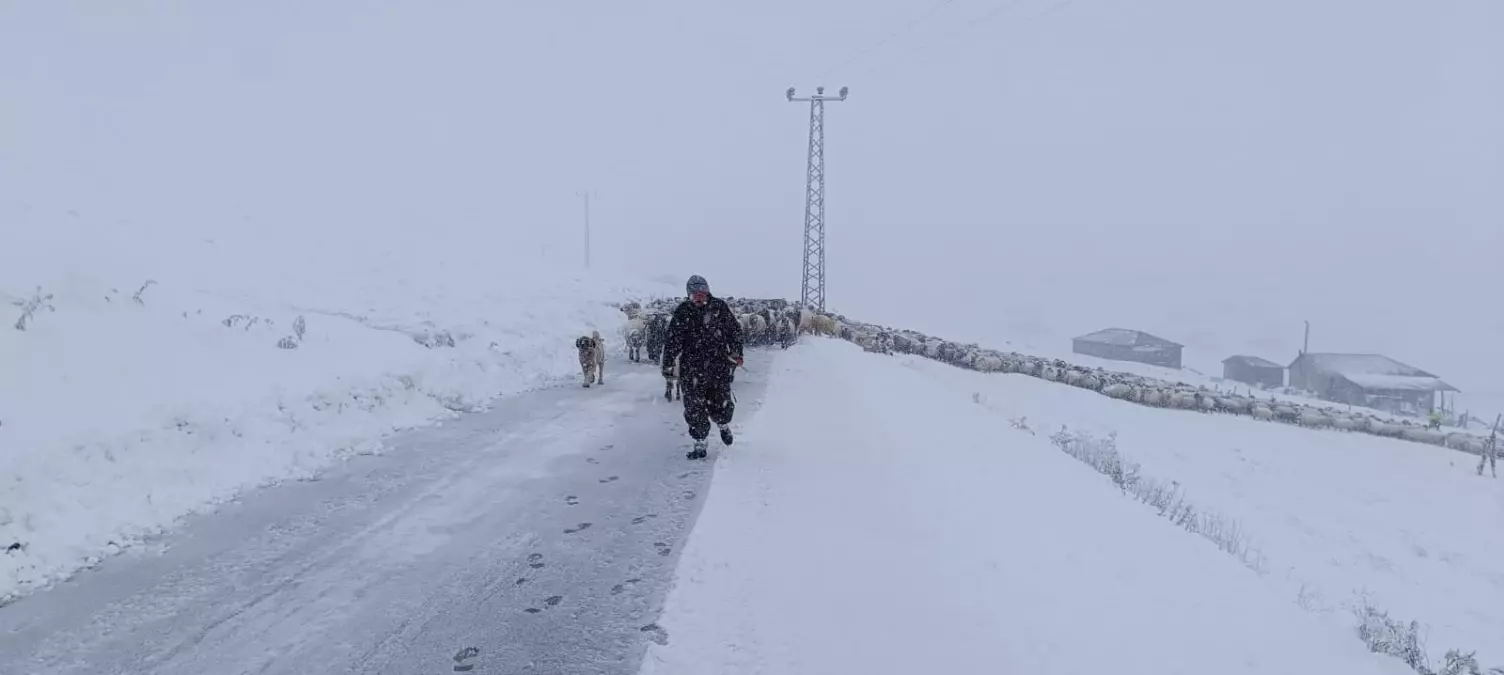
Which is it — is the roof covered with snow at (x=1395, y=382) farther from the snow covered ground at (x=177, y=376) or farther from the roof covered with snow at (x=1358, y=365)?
the snow covered ground at (x=177, y=376)

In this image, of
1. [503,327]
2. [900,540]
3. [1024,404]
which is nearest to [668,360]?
[900,540]

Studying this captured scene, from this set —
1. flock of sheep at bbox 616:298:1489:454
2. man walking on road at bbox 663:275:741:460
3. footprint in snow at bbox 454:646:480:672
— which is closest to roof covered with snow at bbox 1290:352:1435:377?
flock of sheep at bbox 616:298:1489:454

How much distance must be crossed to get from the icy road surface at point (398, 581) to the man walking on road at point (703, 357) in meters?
0.61

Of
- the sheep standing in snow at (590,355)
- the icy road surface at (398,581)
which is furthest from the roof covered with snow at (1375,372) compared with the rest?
the icy road surface at (398,581)

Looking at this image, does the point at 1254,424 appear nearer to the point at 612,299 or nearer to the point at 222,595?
the point at 612,299

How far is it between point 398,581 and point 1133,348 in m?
72.4

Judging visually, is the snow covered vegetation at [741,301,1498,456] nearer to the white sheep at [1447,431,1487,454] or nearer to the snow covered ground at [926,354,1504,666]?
the white sheep at [1447,431,1487,454]

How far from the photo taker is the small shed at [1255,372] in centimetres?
6384

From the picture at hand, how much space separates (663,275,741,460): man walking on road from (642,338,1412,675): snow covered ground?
17.7 inches

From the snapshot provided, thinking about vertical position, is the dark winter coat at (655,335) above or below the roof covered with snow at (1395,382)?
above

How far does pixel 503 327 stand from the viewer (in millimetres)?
17188

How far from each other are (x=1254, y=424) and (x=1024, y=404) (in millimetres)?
8115

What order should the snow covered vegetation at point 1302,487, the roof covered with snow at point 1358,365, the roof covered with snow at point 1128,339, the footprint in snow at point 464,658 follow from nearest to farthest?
the footprint in snow at point 464,658 → the snow covered vegetation at point 1302,487 → the roof covered with snow at point 1358,365 → the roof covered with snow at point 1128,339

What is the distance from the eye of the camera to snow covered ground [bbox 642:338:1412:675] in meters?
3.66
